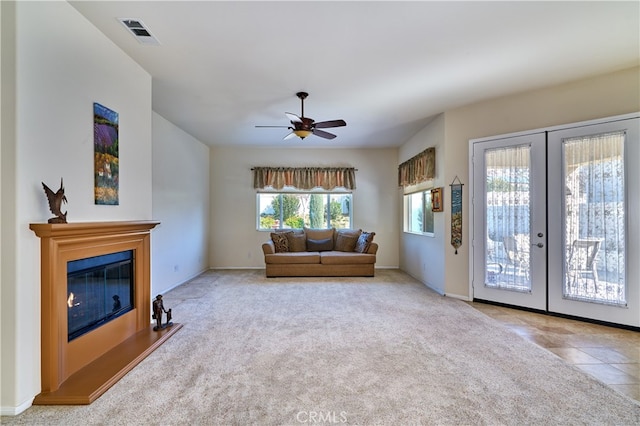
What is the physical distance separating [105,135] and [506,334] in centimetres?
427

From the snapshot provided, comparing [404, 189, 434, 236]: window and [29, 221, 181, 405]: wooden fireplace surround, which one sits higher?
[404, 189, 434, 236]: window

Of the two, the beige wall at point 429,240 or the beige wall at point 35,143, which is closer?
the beige wall at point 35,143

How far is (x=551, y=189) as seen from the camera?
3.63 metres

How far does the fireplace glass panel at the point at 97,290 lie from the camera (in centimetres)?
224

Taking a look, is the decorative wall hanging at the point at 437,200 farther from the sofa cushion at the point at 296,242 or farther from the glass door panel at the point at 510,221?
the sofa cushion at the point at 296,242

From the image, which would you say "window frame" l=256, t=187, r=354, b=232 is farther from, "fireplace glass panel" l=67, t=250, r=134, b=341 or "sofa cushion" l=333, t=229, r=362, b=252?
"fireplace glass panel" l=67, t=250, r=134, b=341

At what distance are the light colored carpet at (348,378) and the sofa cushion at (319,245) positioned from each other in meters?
2.85

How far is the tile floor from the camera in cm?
228

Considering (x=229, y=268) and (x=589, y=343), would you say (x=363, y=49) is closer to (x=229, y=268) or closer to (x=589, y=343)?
(x=589, y=343)

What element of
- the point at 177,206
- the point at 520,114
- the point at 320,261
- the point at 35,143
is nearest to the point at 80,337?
the point at 35,143

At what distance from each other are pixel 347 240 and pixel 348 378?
4321mm

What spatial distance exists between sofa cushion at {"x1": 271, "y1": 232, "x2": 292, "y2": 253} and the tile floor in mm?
3820

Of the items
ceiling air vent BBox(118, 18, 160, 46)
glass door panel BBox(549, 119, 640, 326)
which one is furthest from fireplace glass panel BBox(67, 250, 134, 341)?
glass door panel BBox(549, 119, 640, 326)

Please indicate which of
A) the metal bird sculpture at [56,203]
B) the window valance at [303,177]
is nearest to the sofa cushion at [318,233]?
the window valance at [303,177]
